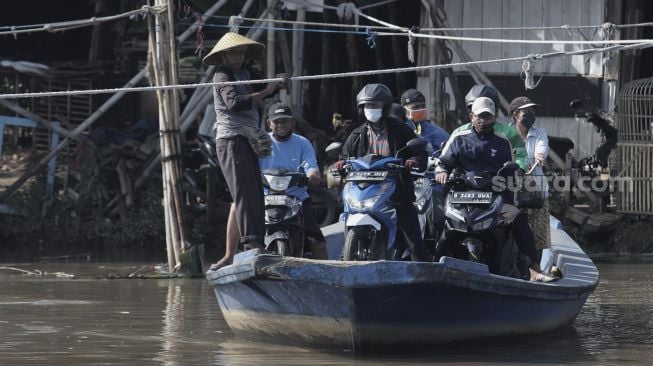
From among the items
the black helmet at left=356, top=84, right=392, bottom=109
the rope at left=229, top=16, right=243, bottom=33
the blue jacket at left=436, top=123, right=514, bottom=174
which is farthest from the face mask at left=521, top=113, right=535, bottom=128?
the rope at left=229, top=16, right=243, bottom=33

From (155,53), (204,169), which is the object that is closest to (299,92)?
(204,169)

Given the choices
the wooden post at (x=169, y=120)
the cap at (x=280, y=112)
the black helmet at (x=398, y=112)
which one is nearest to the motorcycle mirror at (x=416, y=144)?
the black helmet at (x=398, y=112)

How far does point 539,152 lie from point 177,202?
12.5 feet

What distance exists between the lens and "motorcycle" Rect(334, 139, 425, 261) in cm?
877

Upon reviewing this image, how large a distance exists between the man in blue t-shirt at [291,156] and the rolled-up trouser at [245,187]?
2.96 ft

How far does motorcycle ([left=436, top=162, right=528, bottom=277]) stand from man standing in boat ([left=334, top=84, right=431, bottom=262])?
0.76 ft

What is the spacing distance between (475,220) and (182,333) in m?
2.25

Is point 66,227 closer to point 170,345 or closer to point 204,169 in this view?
point 204,169

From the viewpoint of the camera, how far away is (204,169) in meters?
15.8

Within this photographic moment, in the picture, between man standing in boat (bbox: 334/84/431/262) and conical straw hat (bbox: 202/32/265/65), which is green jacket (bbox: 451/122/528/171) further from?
conical straw hat (bbox: 202/32/265/65)

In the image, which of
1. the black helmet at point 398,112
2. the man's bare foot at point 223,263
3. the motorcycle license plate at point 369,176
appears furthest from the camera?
the black helmet at point 398,112

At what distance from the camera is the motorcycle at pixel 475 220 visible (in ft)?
29.3

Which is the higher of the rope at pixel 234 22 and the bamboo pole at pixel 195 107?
the rope at pixel 234 22

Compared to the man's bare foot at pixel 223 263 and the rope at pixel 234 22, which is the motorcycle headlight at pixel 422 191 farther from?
the rope at pixel 234 22
